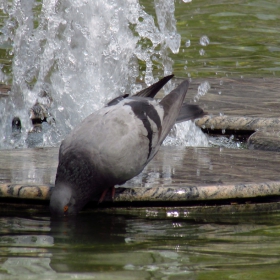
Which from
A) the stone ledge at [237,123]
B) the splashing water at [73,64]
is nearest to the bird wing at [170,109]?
the stone ledge at [237,123]

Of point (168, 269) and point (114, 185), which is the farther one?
point (114, 185)

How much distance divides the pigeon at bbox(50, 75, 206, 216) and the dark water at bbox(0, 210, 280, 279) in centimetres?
13

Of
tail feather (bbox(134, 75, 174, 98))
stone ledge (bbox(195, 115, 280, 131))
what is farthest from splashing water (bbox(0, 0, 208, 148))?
tail feather (bbox(134, 75, 174, 98))

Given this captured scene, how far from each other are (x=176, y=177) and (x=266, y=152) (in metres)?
0.98

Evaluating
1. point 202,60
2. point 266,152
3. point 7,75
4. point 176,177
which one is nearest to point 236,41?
point 202,60

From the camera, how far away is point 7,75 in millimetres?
8641

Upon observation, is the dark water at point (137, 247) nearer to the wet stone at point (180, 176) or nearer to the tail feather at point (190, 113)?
the wet stone at point (180, 176)

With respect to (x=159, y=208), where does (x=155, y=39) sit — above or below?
above

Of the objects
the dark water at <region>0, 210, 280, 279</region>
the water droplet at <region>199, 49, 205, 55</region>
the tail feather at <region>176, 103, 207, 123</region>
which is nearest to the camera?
the dark water at <region>0, 210, 280, 279</region>

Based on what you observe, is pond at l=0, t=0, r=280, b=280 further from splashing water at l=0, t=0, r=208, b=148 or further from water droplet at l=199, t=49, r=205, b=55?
water droplet at l=199, t=49, r=205, b=55

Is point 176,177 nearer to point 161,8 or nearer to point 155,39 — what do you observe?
point 155,39

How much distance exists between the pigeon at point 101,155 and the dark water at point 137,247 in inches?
5.1

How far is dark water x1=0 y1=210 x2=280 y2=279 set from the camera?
2.44 m

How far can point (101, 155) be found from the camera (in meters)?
3.32
